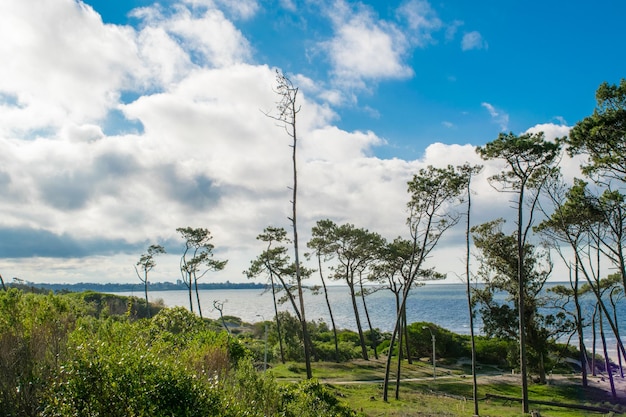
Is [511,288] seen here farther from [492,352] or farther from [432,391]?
[492,352]

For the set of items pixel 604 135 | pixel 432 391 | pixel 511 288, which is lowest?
pixel 432 391

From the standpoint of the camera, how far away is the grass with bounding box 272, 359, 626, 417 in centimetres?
2052

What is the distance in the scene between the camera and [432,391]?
91.3 feet

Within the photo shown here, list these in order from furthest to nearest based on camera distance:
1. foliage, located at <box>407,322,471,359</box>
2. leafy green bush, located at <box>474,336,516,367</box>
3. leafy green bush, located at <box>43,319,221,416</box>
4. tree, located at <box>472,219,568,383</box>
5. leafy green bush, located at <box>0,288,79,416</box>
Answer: foliage, located at <box>407,322,471,359</box>
leafy green bush, located at <box>474,336,516,367</box>
tree, located at <box>472,219,568,383</box>
leafy green bush, located at <box>0,288,79,416</box>
leafy green bush, located at <box>43,319,221,416</box>

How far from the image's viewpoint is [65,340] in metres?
7.31

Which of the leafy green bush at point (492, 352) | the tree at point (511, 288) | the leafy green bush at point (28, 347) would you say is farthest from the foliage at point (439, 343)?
the leafy green bush at point (28, 347)

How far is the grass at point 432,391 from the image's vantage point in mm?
20516

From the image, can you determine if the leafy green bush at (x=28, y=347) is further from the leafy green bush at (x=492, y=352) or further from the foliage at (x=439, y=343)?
the leafy green bush at (x=492, y=352)

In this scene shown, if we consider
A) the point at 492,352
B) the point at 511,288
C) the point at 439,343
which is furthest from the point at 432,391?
the point at 492,352

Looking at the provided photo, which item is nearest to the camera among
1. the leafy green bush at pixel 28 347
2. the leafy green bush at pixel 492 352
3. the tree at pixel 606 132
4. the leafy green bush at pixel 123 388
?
the leafy green bush at pixel 123 388

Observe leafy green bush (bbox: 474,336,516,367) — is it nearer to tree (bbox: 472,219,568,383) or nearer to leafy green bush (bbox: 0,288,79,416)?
tree (bbox: 472,219,568,383)

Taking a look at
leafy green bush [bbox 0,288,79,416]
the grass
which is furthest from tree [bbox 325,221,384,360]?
leafy green bush [bbox 0,288,79,416]

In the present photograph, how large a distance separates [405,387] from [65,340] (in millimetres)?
26061

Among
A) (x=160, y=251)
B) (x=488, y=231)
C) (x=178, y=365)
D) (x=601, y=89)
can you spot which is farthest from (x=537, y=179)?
(x=160, y=251)
